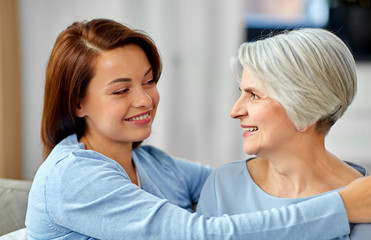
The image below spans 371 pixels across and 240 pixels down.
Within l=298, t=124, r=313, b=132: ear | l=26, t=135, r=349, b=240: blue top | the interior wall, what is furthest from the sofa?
the interior wall

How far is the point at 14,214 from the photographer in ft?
6.24

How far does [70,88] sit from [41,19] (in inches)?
91.5

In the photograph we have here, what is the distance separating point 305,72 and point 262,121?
0.18m

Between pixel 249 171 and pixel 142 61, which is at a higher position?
pixel 142 61

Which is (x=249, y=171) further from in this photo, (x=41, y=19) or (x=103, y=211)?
(x=41, y=19)

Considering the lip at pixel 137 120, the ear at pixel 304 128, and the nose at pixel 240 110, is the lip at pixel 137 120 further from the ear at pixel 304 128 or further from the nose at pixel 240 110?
the ear at pixel 304 128

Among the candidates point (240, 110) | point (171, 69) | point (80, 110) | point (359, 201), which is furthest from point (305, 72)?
point (171, 69)

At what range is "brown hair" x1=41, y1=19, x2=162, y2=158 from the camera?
5.36ft

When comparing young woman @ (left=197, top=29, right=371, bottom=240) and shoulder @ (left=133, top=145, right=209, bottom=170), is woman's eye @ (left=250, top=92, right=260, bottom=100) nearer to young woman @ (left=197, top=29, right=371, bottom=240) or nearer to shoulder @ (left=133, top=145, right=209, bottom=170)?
young woman @ (left=197, top=29, right=371, bottom=240)

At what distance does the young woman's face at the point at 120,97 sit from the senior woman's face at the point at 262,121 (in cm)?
32

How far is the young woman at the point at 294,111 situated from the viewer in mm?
1430

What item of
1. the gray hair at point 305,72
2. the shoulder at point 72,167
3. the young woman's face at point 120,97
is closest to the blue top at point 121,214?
the shoulder at point 72,167

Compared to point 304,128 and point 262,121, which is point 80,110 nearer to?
point 262,121

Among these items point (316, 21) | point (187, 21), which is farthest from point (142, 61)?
point (316, 21)
